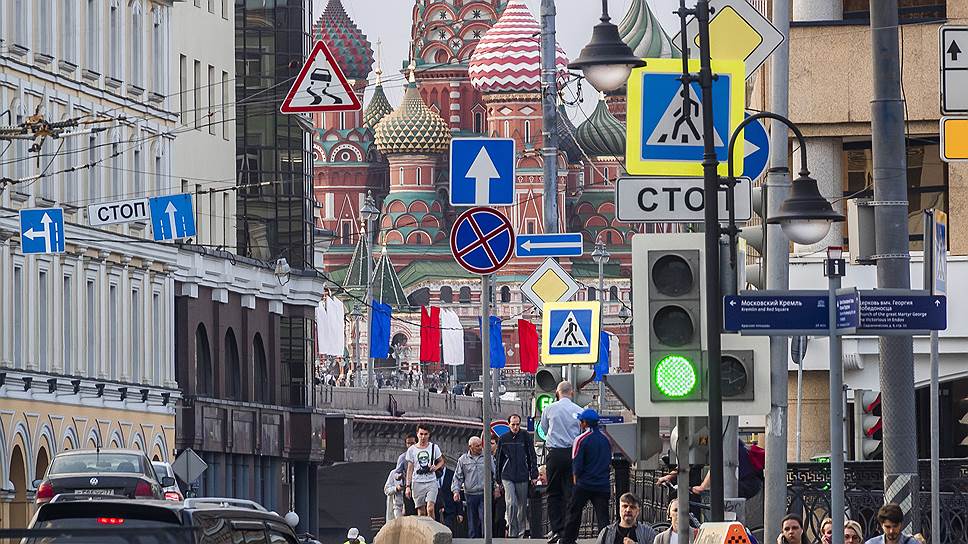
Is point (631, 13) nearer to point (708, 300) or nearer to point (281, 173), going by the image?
point (281, 173)

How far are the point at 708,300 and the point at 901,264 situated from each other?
274cm

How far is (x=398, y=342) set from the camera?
655 feet

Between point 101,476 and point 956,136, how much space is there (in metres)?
25.0

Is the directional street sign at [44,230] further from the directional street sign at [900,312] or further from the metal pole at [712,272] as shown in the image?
the directional street sign at [900,312]

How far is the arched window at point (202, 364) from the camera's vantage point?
249 feet

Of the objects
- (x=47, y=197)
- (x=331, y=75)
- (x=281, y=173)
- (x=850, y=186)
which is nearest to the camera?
(x=331, y=75)

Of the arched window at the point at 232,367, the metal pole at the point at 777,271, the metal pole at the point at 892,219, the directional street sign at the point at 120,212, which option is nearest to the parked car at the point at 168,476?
the directional street sign at the point at 120,212

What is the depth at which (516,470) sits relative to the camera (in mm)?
30047

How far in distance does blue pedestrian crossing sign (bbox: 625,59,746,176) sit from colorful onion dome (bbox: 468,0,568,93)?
172 m

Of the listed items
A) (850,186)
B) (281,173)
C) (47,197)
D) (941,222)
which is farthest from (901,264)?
(281,173)

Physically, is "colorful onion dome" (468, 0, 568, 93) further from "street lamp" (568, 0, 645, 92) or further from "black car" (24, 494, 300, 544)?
"black car" (24, 494, 300, 544)

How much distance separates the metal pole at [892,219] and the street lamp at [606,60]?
1.70 meters

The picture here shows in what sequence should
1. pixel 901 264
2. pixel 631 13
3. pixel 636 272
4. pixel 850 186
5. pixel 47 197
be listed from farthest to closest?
pixel 631 13, pixel 47 197, pixel 850 186, pixel 901 264, pixel 636 272

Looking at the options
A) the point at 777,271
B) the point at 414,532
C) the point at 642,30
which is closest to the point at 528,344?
the point at 414,532
